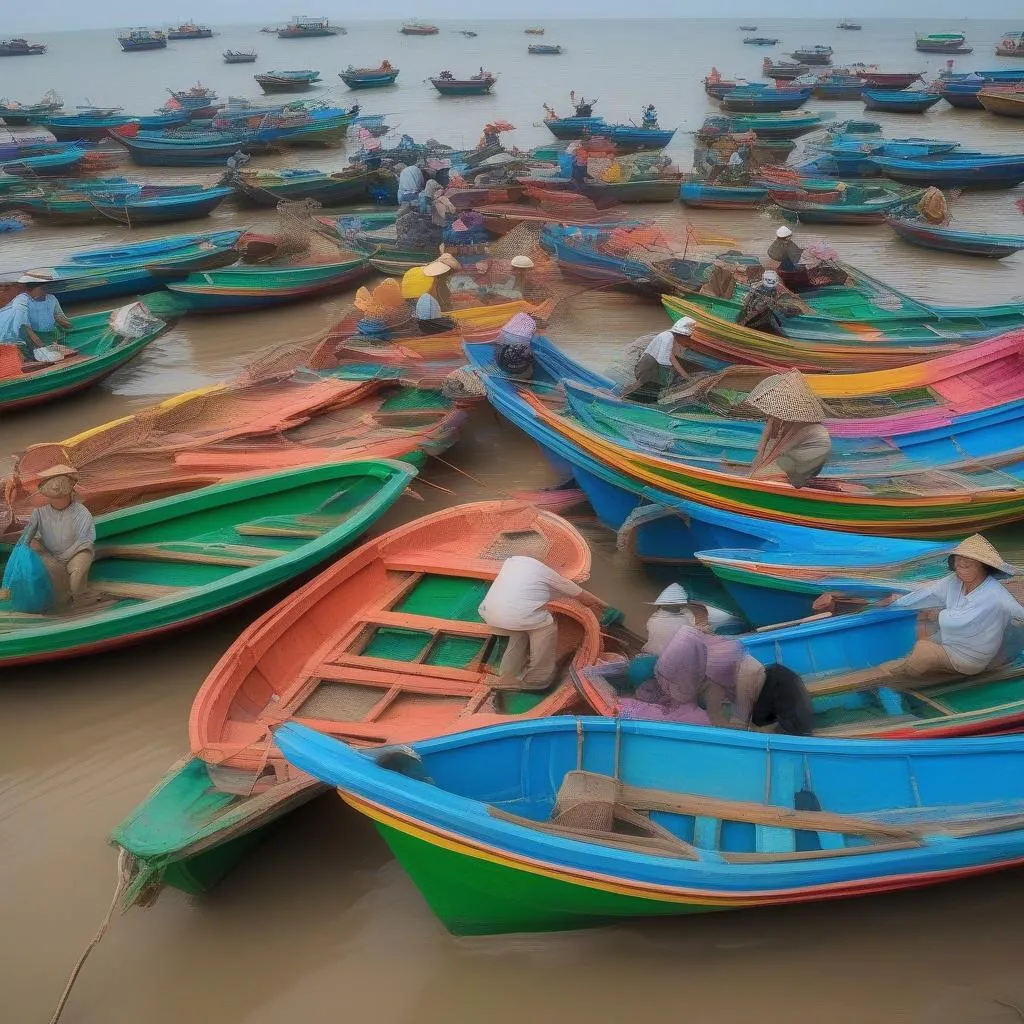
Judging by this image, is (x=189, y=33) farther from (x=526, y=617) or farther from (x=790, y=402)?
(x=526, y=617)

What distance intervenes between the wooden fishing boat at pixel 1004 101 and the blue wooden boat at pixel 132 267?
26480 mm

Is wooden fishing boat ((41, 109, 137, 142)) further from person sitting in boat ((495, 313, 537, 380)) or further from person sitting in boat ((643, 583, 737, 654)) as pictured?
person sitting in boat ((643, 583, 737, 654))

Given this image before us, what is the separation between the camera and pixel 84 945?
15.3ft

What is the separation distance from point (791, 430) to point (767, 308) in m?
3.92

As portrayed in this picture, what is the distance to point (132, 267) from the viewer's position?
14086 mm

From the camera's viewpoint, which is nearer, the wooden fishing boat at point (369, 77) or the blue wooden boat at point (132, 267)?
the blue wooden boat at point (132, 267)

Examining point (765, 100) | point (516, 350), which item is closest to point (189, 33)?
point (765, 100)

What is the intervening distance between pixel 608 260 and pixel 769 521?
8.05 meters

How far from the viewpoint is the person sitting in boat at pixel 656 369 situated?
8742 millimetres

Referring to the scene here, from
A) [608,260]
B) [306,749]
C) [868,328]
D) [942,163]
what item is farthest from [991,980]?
[942,163]

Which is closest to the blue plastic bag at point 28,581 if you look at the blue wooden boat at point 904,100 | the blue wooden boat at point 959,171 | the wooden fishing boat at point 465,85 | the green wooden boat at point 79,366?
the green wooden boat at point 79,366

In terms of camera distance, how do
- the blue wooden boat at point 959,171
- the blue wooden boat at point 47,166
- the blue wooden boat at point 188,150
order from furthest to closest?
the blue wooden boat at point 188,150 < the blue wooden boat at point 47,166 < the blue wooden boat at point 959,171

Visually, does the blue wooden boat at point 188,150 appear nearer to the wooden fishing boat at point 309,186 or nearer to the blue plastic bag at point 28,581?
the wooden fishing boat at point 309,186

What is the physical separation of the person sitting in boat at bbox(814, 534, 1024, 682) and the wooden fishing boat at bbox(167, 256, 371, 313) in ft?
36.1
